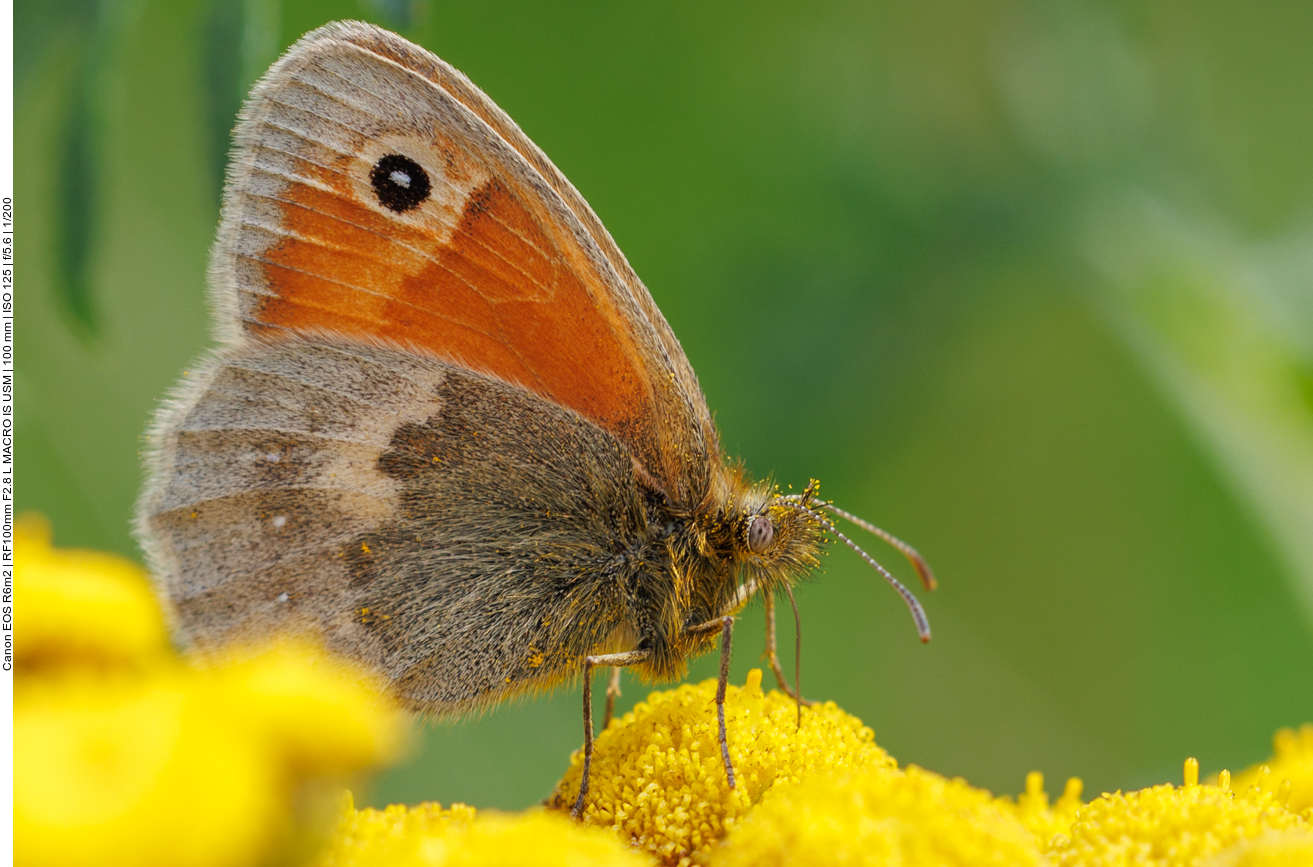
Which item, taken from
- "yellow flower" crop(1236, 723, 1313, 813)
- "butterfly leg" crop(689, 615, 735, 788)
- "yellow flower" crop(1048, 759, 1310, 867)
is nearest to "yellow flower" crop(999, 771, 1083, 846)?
"yellow flower" crop(1048, 759, 1310, 867)

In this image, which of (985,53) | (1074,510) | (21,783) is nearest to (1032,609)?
(1074,510)

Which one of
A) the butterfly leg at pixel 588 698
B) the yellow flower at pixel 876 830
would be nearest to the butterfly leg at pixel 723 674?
the butterfly leg at pixel 588 698

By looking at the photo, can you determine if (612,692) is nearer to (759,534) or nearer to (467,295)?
(759,534)

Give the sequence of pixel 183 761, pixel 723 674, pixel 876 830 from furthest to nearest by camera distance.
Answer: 1. pixel 723 674
2. pixel 876 830
3. pixel 183 761

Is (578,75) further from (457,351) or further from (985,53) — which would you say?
(457,351)

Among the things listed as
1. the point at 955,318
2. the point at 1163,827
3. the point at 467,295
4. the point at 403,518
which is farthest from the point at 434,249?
the point at 955,318

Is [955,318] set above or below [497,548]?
above
